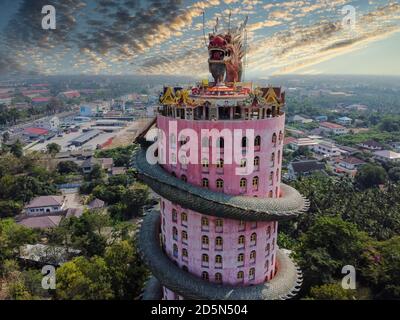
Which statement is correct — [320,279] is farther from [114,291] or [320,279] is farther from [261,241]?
[114,291]

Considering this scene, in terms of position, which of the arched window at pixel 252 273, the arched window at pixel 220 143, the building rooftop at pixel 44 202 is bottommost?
the building rooftop at pixel 44 202

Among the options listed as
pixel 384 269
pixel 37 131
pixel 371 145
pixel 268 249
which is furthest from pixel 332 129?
pixel 268 249

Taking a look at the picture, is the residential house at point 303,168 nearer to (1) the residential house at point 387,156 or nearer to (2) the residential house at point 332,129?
(1) the residential house at point 387,156

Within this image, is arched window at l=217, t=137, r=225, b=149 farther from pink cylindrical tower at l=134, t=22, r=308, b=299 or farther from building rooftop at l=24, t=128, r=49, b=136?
building rooftop at l=24, t=128, r=49, b=136

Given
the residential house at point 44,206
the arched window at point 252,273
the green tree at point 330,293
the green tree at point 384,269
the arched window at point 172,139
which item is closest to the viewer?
the arched window at point 172,139

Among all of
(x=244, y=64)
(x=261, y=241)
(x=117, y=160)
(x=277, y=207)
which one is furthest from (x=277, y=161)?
(x=117, y=160)

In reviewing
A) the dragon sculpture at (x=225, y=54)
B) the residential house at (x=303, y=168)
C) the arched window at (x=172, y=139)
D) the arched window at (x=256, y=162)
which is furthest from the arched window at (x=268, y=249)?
the residential house at (x=303, y=168)
